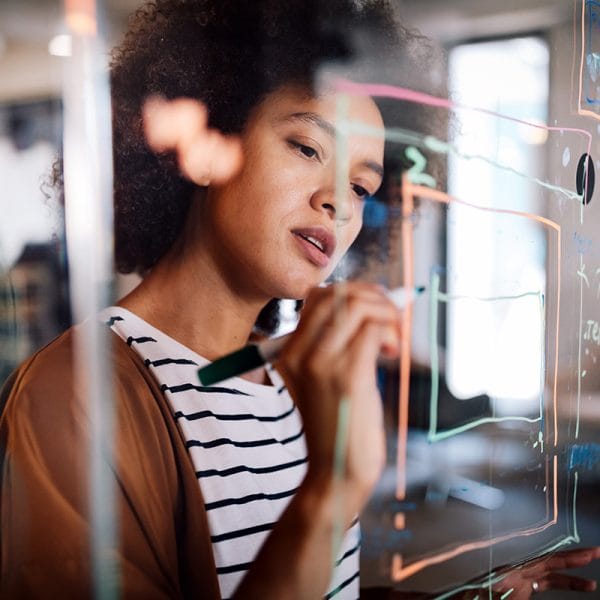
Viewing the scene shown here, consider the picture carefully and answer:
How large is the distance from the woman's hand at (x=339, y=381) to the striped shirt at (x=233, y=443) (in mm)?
24

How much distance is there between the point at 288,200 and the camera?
0.58 metres

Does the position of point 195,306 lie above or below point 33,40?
below

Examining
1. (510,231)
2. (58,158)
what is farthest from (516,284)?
(58,158)

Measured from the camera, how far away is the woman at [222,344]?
1.59ft

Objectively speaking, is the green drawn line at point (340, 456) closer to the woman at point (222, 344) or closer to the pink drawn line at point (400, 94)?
the woman at point (222, 344)

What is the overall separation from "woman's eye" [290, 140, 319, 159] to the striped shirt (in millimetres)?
171

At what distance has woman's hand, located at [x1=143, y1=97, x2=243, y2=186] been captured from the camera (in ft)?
1.69

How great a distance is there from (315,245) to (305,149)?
75mm

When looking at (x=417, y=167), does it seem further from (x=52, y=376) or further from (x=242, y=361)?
(x=52, y=376)

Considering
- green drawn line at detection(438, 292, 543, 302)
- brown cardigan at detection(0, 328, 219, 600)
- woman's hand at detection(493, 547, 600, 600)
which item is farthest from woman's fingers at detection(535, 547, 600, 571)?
brown cardigan at detection(0, 328, 219, 600)

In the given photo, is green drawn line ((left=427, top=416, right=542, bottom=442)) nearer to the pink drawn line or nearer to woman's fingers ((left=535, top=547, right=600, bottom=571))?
woman's fingers ((left=535, top=547, right=600, bottom=571))

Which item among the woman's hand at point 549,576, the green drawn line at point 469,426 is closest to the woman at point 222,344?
the green drawn line at point 469,426

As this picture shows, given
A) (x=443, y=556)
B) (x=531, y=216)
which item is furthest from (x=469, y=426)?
(x=531, y=216)

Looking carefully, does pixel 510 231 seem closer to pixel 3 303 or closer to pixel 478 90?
pixel 478 90
